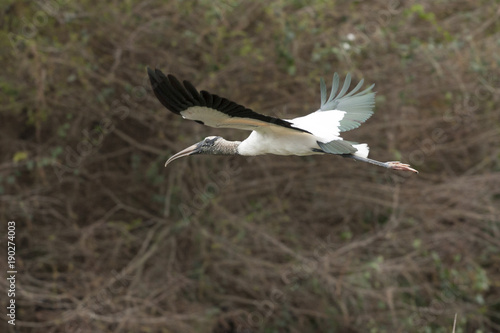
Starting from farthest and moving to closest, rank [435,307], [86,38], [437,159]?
[437,159]
[435,307]
[86,38]

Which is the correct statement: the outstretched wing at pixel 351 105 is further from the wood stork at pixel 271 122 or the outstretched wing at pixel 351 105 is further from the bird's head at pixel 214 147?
the bird's head at pixel 214 147

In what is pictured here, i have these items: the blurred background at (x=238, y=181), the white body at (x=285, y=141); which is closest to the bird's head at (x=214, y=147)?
the white body at (x=285, y=141)

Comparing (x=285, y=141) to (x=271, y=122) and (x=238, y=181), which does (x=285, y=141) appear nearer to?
(x=271, y=122)

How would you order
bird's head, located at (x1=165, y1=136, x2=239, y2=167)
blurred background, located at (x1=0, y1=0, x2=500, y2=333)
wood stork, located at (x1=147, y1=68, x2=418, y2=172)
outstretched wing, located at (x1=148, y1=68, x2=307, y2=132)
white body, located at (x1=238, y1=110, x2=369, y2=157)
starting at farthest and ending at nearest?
blurred background, located at (x1=0, y1=0, x2=500, y2=333), bird's head, located at (x1=165, y1=136, x2=239, y2=167), white body, located at (x1=238, y1=110, x2=369, y2=157), wood stork, located at (x1=147, y1=68, x2=418, y2=172), outstretched wing, located at (x1=148, y1=68, x2=307, y2=132)

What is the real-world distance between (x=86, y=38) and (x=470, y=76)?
4.01 m

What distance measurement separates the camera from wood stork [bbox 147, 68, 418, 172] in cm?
365

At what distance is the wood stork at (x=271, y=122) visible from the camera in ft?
12.0

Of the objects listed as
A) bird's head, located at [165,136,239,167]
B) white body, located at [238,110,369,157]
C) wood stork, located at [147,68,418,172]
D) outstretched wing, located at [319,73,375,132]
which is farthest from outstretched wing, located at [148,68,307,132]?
outstretched wing, located at [319,73,375,132]

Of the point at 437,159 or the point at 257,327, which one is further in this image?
the point at 437,159

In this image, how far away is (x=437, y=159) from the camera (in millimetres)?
8664

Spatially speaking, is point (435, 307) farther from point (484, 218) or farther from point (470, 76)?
point (470, 76)

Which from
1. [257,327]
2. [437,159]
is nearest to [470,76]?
[437,159]

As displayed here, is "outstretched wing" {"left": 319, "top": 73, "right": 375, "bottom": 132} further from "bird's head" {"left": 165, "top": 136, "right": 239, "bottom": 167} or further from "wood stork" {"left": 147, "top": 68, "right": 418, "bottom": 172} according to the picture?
"bird's head" {"left": 165, "top": 136, "right": 239, "bottom": 167}

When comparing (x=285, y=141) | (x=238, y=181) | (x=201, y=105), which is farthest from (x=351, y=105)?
(x=238, y=181)
